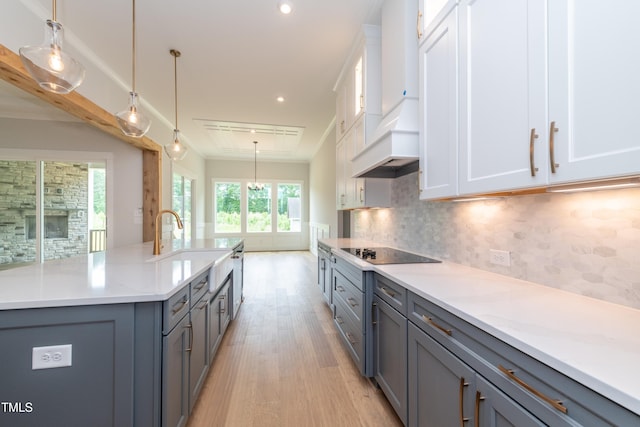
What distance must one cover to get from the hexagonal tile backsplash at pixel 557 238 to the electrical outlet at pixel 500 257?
0.07 ft

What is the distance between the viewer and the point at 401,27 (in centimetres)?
192

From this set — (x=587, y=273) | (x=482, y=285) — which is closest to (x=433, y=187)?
A: (x=482, y=285)

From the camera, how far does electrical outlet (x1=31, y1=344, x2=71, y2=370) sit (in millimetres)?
1086

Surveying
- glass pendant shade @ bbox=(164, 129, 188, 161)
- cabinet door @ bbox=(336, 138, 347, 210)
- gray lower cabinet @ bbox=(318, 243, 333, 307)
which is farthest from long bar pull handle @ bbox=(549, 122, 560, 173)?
glass pendant shade @ bbox=(164, 129, 188, 161)

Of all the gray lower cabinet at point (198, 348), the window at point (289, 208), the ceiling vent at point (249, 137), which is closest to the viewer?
the gray lower cabinet at point (198, 348)

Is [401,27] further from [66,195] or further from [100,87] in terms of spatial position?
[66,195]

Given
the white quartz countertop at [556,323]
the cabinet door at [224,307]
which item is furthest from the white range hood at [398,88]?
the cabinet door at [224,307]

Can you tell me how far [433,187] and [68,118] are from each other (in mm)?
4938

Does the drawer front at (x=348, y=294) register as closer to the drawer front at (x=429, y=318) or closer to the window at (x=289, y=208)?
the drawer front at (x=429, y=318)

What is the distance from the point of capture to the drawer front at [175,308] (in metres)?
1.23

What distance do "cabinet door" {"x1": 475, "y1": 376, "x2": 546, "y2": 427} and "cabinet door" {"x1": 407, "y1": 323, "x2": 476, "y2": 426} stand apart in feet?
0.13

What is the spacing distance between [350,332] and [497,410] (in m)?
1.46

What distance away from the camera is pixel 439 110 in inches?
61.2

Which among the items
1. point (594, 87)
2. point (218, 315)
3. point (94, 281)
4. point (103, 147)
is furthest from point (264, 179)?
point (594, 87)
